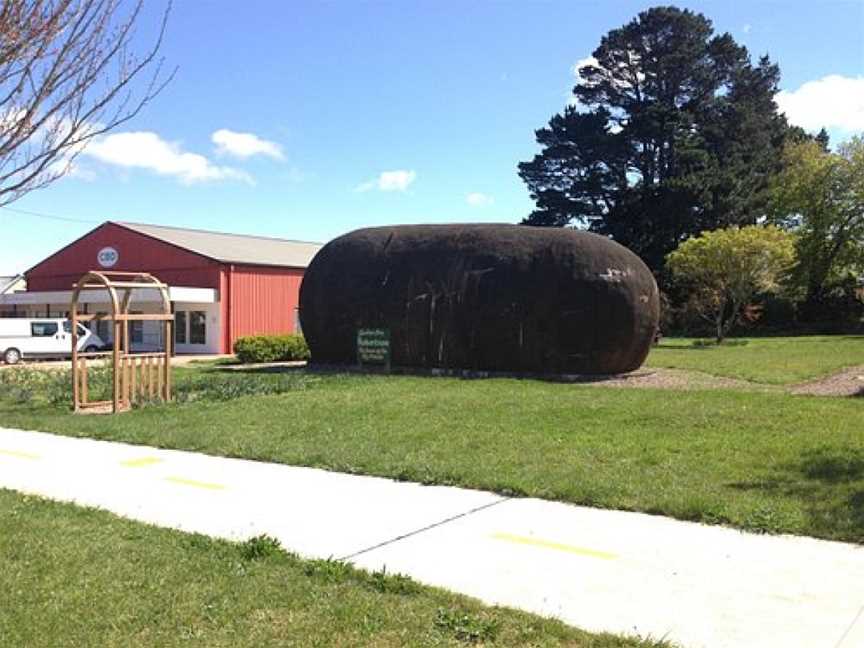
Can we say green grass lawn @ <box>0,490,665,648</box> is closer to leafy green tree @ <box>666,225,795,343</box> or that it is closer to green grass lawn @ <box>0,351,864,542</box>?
green grass lawn @ <box>0,351,864,542</box>

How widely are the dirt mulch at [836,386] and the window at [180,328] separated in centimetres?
2548

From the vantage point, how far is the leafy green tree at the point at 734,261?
30938 mm

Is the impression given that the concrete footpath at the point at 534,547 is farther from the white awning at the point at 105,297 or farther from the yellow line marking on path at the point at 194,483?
the white awning at the point at 105,297

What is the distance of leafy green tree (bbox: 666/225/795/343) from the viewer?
1218 inches

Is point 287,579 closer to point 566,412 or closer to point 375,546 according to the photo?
point 375,546

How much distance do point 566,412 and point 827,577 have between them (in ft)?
19.9

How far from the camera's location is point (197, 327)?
34688 mm

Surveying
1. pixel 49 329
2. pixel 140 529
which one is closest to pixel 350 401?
pixel 140 529

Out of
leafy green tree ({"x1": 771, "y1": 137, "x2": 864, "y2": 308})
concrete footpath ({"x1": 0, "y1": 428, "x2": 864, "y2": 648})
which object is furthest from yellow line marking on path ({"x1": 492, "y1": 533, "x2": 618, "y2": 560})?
leafy green tree ({"x1": 771, "y1": 137, "x2": 864, "y2": 308})

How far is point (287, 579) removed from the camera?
15.6 ft

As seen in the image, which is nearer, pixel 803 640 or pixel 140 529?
pixel 803 640

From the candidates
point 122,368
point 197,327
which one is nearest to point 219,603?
point 122,368

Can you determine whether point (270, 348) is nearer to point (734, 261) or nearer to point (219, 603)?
point (734, 261)

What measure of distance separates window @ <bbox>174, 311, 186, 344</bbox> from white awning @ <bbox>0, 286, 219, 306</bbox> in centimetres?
109
